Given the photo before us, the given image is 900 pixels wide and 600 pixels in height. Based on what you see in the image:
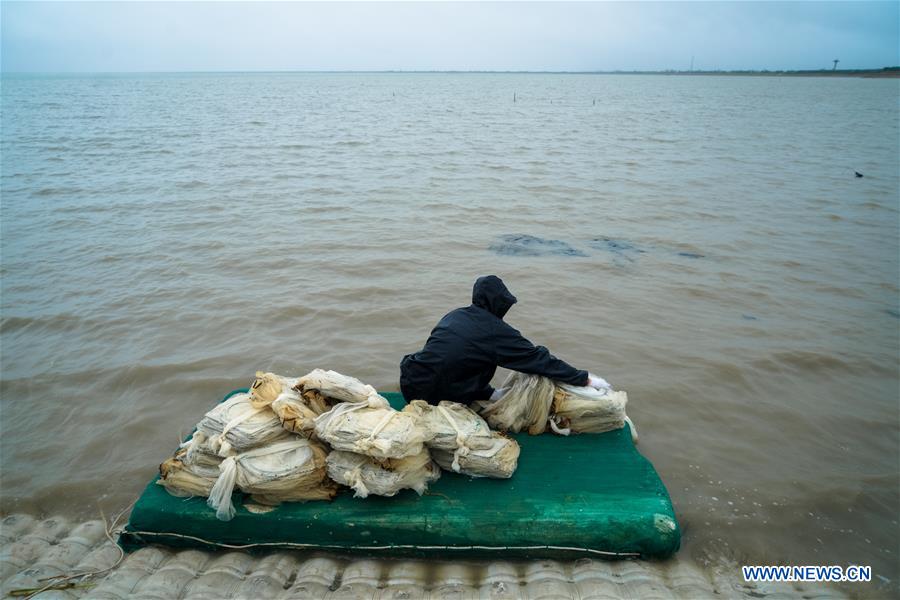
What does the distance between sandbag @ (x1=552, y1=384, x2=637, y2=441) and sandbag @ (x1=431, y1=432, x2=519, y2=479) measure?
0.69 meters

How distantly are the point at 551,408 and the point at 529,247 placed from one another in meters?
7.06

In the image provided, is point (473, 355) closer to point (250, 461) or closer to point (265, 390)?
point (265, 390)

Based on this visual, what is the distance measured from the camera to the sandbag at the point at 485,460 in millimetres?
4078

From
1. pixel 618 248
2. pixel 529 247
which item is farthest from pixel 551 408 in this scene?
pixel 618 248

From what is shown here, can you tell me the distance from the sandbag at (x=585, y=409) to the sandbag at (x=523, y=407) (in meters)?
0.10

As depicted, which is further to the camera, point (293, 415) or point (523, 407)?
point (523, 407)

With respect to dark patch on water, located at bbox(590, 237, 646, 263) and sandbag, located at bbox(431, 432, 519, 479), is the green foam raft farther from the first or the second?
dark patch on water, located at bbox(590, 237, 646, 263)

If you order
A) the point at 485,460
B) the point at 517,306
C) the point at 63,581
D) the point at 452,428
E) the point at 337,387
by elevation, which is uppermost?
the point at 337,387

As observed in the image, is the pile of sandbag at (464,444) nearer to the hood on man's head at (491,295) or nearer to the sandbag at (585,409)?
the sandbag at (585,409)

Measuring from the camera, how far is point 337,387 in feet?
13.9

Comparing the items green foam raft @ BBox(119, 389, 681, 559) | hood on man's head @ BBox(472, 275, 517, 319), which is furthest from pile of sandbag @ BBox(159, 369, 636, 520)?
hood on man's head @ BBox(472, 275, 517, 319)

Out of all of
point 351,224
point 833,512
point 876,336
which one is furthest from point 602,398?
point 351,224

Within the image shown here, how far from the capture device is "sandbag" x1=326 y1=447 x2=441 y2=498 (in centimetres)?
387

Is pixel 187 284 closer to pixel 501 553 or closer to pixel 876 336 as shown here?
pixel 501 553
